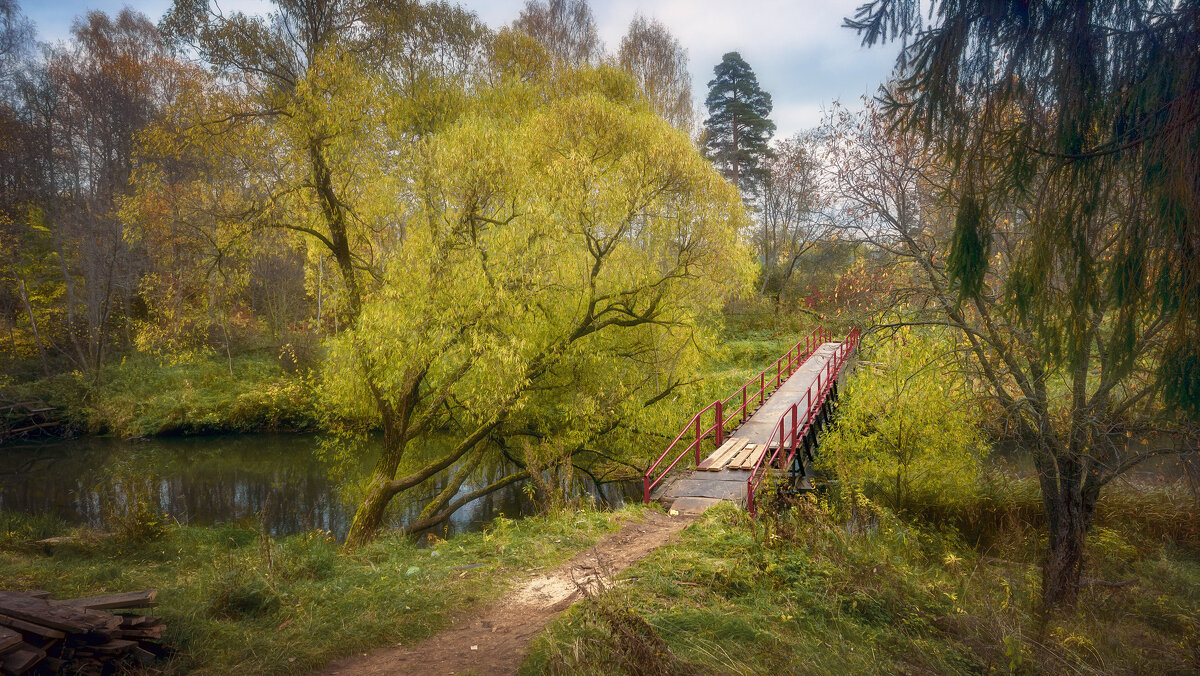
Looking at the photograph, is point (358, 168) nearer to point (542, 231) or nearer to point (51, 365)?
point (542, 231)

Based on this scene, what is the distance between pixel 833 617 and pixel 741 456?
575 centimetres

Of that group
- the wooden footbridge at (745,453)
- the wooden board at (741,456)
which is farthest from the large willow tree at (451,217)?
the wooden board at (741,456)

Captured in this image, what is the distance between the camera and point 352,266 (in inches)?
501

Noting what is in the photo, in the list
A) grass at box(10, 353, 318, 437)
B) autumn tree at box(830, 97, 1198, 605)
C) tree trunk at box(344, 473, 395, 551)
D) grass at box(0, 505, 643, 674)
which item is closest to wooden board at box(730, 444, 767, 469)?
grass at box(0, 505, 643, 674)

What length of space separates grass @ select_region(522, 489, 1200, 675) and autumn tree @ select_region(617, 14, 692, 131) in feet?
69.0

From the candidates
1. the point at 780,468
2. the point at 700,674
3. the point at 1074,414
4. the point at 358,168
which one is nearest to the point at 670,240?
the point at 780,468

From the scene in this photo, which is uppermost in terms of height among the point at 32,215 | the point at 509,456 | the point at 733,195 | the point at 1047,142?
the point at 32,215

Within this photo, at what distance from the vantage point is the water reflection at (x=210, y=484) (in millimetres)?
15359

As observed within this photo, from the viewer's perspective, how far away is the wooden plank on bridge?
10516 millimetres

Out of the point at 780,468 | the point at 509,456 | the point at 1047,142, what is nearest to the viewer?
the point at 1047,142

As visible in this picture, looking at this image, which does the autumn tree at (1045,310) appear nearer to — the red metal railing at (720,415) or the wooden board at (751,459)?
the wooden board at (751,459)

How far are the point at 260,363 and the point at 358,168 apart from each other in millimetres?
17269

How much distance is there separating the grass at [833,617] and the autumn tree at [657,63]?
69.0ft

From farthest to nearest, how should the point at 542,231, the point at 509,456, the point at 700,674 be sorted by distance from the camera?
the point at 509,456
the point at 542,231
the point at 700,674
